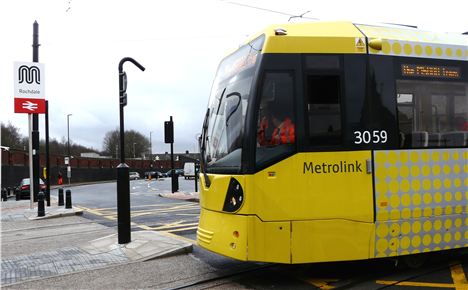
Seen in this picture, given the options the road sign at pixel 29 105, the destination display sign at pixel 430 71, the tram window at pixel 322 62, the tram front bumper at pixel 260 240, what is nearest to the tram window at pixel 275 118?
the tram window at pixel 322 62

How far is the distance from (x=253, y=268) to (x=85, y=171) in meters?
67.1

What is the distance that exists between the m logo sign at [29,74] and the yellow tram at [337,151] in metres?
12.5

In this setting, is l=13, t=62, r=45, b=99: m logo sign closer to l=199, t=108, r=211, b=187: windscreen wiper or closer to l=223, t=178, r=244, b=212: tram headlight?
l=199, t=108, r=211, b=187: windscreen wiper

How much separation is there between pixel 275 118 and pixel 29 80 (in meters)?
13.6

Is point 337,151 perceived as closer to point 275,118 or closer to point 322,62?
point 275,118

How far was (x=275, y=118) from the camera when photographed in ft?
18.9

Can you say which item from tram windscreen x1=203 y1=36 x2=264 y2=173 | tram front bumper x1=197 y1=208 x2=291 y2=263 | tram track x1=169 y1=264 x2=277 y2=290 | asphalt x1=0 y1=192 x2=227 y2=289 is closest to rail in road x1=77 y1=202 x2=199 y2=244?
asphalt x1=0 y1=192 x2=227 y2=289

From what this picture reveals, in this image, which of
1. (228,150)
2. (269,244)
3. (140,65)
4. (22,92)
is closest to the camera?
(269,244)

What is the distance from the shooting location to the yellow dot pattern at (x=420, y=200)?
593 centimetres

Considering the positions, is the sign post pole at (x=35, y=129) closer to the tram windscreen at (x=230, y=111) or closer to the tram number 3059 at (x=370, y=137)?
the tram windscreen at (x=230, y=111)

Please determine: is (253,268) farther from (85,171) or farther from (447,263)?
(85,171)

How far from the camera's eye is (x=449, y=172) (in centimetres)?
636

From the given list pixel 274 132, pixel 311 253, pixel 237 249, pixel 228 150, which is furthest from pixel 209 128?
pixel 311 253

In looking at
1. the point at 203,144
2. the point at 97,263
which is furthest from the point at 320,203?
the point at 97,263
